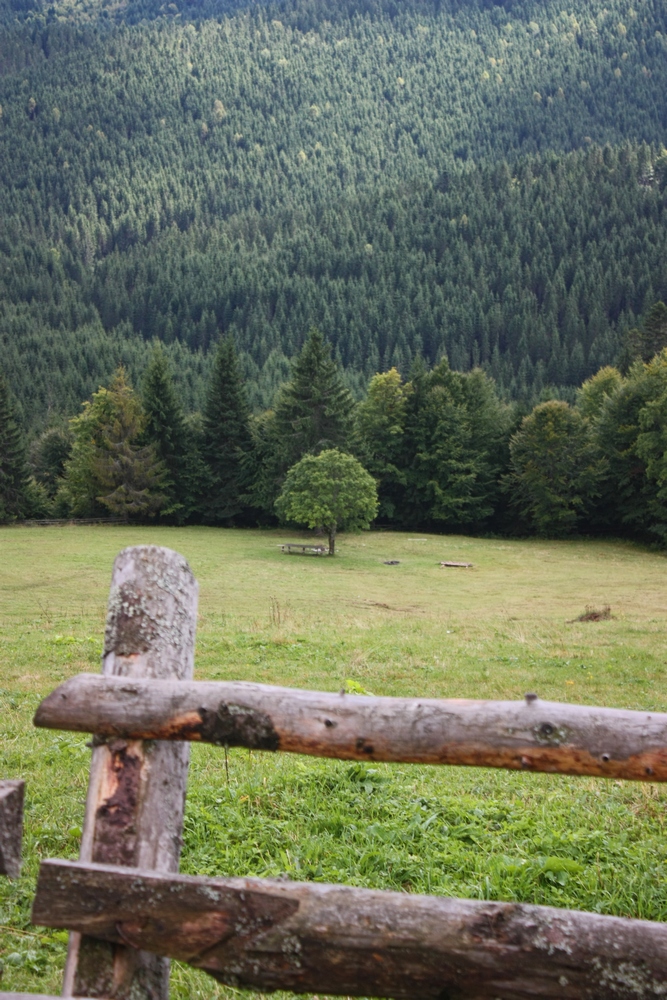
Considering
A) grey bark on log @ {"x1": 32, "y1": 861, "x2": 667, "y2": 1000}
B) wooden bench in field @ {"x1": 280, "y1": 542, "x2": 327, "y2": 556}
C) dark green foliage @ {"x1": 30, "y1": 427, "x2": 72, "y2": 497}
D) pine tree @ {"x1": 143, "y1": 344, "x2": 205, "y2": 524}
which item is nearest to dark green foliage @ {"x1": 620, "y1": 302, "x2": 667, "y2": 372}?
pine tree @ {"x1": 143, "y1": 344, "x2": 205, "y2": 524}

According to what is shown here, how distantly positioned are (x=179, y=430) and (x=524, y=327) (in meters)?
119

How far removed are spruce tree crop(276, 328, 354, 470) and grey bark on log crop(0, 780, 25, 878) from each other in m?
64.8

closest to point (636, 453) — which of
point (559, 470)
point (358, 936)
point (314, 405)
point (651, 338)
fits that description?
point (559, 470)

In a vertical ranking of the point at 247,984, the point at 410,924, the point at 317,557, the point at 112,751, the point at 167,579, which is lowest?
the point at 317,557

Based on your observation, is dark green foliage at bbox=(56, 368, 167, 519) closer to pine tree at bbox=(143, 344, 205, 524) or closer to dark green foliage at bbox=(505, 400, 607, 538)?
pine tree at bbox=(143, 344, 205, 524)

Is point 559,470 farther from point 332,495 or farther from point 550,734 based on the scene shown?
point 550,734

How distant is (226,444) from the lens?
70.9 m

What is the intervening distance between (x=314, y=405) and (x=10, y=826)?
6639cm

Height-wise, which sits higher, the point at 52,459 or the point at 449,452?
the point at 449,452

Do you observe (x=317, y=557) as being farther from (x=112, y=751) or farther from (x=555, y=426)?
(x=112, y=751)

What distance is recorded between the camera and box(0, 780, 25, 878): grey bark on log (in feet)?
10.7

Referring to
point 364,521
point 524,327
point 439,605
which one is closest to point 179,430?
point 364,521

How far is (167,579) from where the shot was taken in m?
3.97

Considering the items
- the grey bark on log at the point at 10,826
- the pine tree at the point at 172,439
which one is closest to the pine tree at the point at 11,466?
the pine tree at the point at 172,439
